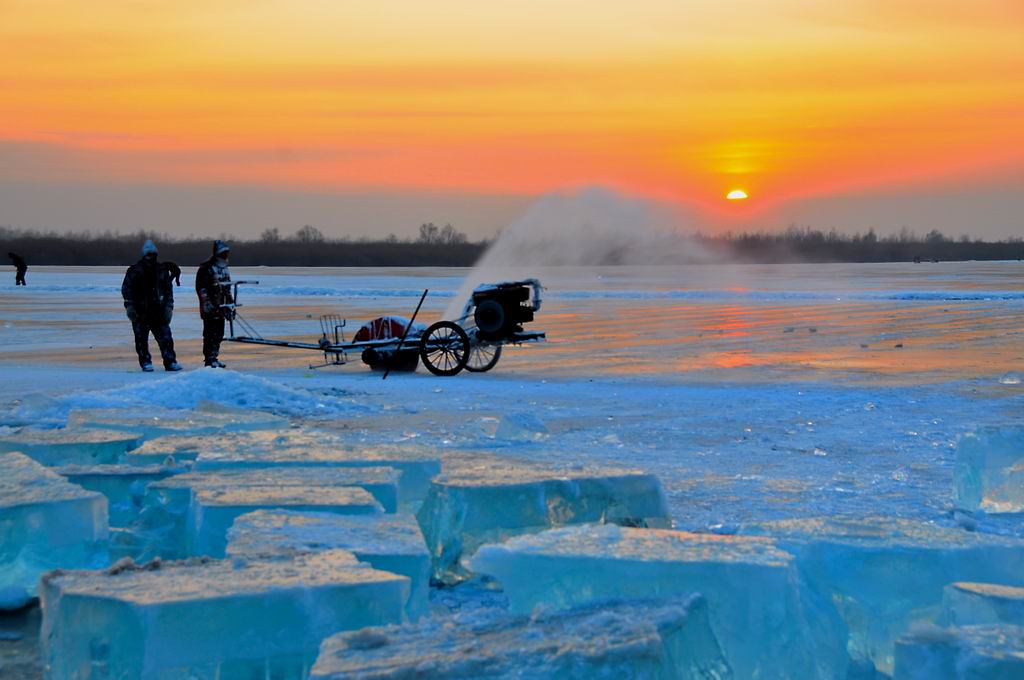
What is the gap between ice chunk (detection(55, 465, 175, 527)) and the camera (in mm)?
6266

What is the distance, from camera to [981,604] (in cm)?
397

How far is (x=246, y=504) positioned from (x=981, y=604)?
3020mm

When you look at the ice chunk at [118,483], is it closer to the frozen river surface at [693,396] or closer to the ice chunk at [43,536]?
the ice chunk at [43,536]

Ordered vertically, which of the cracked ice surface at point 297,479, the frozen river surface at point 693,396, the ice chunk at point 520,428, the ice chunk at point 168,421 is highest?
the cracked ice surface at point 297,479

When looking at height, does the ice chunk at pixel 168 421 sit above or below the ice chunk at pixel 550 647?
below

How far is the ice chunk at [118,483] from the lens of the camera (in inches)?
247

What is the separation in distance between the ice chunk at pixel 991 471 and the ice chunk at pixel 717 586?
2.73 meters

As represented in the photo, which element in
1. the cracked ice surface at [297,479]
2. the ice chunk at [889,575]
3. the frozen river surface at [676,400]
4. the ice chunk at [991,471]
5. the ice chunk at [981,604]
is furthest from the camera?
the frozen river surface at [676,400]

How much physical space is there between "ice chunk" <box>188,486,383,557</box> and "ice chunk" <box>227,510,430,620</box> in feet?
0.30

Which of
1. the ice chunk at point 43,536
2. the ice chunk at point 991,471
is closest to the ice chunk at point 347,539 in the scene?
the ice chunk at point 43,536

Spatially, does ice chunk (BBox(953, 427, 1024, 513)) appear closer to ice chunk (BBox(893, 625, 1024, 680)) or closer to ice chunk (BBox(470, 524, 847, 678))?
ice chunk (BBox(470, 524, 847, 678))

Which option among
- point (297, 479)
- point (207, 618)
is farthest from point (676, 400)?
point (207, 618)

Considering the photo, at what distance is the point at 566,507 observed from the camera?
5.55 meters

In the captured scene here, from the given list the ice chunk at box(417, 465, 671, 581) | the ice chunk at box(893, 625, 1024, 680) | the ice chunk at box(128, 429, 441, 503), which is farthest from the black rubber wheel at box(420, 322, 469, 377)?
the ice chunk at box(893, 625, 1024, 680)
